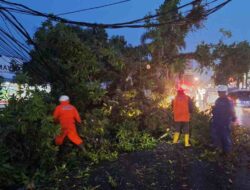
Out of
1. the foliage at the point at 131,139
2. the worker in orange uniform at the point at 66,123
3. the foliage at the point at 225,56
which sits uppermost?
the foliage at the point at 225,56

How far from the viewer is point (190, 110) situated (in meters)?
11.5

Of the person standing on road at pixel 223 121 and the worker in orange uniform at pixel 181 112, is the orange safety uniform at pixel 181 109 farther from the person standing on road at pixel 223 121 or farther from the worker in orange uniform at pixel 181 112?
the person standing on road at pixel 223 121

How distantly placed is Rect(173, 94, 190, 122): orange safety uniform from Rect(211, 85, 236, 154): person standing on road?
4.32ft

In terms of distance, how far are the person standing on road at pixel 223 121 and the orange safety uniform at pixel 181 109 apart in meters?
1.32

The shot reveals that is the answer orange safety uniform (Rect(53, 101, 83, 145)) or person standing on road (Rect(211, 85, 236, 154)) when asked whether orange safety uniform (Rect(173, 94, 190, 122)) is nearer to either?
person standing on road (Rect(211, 85, 236, 154))

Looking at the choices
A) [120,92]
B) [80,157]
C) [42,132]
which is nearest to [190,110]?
[120,92]

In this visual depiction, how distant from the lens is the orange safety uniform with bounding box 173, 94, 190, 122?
37.4 ft

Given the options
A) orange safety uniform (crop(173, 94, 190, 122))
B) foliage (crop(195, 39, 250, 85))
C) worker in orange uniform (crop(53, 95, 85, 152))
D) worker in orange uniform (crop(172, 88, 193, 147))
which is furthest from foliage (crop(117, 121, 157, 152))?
foliage (crop(195, 39, 250, 85))

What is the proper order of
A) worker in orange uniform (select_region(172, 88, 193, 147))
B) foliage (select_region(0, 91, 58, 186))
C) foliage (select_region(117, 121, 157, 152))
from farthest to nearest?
worker in orange uniform (select_region(172, 88, 193, 147)) < foliage (select_region(117, 121, 157, 152)) < foliage (select_region(0, 91, 58, 186))

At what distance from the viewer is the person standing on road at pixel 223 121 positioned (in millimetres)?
9883

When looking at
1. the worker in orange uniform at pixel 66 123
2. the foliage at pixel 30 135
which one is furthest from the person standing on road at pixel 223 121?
the foliage at pixel 30 135

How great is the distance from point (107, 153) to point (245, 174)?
3.49 metres

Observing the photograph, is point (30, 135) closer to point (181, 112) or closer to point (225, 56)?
point (181, 112)

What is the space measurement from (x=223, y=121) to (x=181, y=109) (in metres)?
1.67
